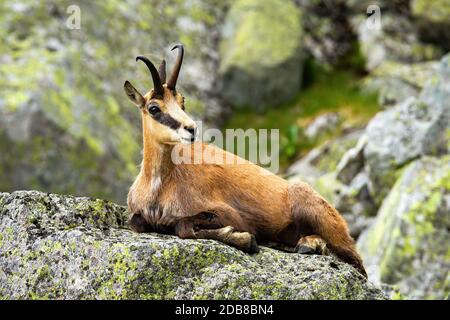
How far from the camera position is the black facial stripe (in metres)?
9.51

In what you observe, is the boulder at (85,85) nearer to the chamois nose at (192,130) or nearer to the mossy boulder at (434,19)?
the mossy boulder at (434,19)

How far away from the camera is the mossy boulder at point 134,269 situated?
26.4 feet

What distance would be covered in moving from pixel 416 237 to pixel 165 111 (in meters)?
6.75

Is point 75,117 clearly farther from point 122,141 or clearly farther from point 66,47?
point 66,47

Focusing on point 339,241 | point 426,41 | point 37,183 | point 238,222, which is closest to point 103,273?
point 238,222

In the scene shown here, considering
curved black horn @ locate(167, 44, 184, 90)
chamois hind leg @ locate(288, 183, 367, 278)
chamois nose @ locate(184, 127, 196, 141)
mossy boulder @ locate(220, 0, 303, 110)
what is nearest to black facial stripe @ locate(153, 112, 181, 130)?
chamois nose @ locate(184, 127, 196, 141)

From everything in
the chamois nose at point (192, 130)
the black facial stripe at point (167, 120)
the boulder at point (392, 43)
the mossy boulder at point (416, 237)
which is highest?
the boulder at point (392, 43)

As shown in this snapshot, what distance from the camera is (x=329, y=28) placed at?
2656 centimetres

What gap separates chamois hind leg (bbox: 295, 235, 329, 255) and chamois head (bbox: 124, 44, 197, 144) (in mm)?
1882

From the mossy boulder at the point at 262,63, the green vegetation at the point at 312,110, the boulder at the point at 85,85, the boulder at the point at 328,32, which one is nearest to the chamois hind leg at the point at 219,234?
the boulder at the point at 85,85

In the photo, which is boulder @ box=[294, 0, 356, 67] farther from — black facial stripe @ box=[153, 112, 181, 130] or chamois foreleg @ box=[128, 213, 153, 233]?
chamois foreleg @ box=[128, 213, 153, 233]

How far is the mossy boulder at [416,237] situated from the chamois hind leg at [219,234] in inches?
227

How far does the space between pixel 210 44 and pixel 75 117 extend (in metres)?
7.34
